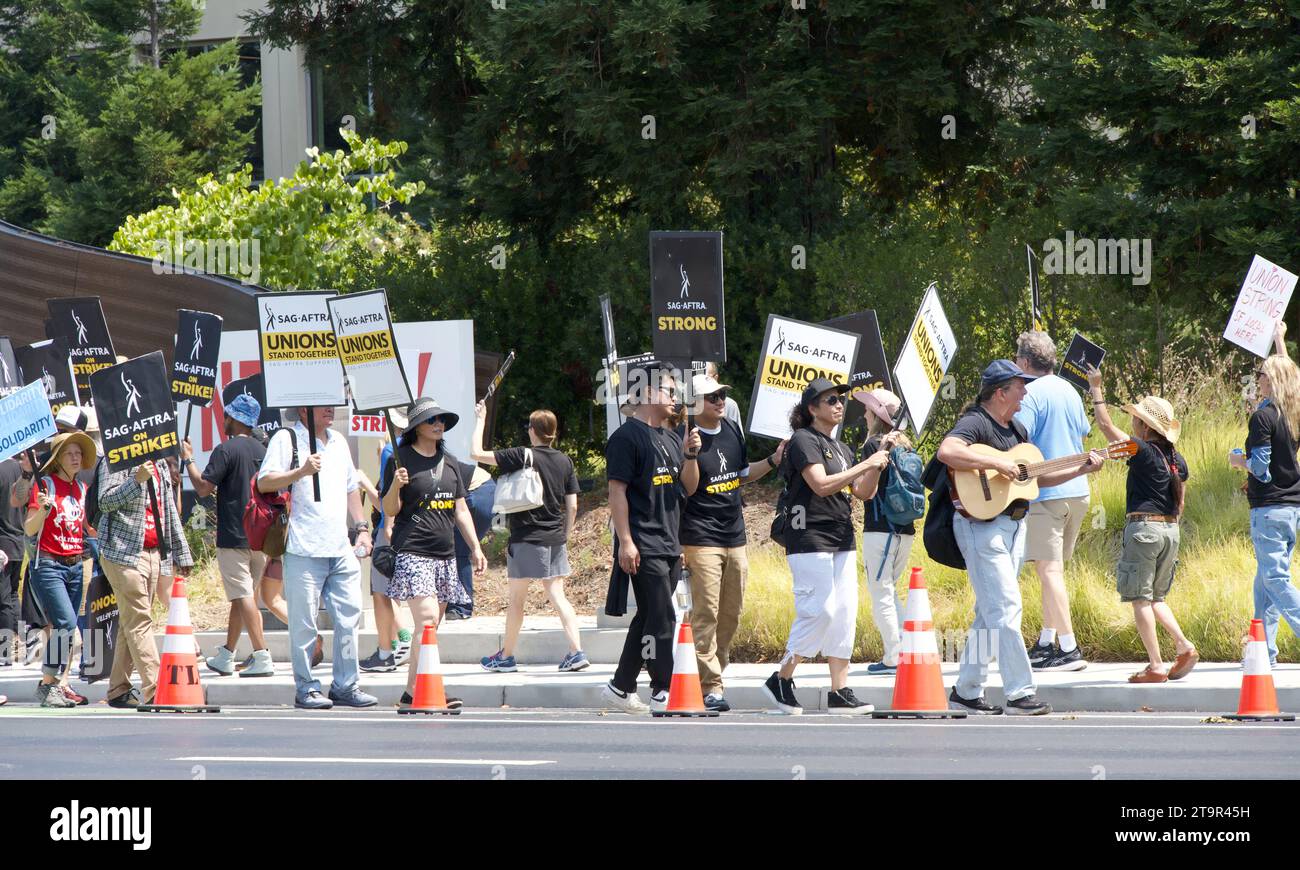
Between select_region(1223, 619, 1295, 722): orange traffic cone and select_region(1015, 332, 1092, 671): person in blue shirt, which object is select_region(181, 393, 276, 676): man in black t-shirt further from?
select_region(1223, 619, 1295, 722): orange traffic cone

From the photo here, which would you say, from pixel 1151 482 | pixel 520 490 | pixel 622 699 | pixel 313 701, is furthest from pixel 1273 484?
pixel 313 701

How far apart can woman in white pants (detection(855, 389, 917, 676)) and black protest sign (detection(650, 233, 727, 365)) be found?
4.13 ft

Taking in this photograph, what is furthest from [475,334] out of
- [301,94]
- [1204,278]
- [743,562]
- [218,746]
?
[301,94]

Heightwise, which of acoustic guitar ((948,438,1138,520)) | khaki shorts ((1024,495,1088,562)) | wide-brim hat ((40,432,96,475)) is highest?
wide-brim hat ((40,432,96,475))

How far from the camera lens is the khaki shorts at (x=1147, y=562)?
11.0 metres

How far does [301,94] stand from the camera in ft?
148

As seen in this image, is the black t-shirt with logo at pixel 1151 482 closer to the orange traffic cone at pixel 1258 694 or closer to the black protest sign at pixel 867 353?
the orange traffic cone at pixel 1258 694

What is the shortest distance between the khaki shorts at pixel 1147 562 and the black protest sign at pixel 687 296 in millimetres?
2981

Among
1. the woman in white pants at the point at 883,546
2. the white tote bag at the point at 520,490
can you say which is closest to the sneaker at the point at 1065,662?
the woman in white pants at the point at 883,546

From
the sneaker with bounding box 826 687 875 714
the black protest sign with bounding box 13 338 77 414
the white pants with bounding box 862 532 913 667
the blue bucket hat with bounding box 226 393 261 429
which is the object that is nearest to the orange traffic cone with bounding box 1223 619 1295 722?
the sneaker with bounding box 826 687 875 714

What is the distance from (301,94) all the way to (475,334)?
2588cm

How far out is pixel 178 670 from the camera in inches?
437

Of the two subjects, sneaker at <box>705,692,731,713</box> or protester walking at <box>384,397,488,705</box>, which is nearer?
sneaker at <box>705,692,731,713</box>

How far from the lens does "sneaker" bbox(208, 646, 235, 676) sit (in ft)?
42.5
